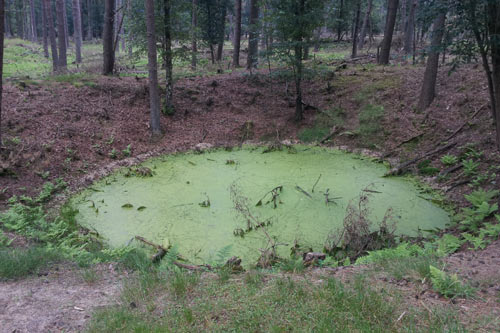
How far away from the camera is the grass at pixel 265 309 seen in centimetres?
263

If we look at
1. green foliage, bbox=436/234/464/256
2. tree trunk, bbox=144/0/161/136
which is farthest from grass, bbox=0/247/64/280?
tree trunk, bbox=144/0/161/136

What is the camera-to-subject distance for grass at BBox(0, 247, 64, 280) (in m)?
3.71

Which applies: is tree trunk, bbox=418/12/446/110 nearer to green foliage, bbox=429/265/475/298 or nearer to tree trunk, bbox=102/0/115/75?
green foliage, bbox=429/265/475/298

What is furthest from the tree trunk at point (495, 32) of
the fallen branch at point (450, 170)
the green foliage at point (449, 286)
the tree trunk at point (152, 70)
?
the tree trunk at point (152, 70)

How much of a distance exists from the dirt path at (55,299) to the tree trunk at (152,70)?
6.36 m

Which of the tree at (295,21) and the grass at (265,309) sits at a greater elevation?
the tree at (295,21)

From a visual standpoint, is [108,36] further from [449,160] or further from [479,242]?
[479,242]

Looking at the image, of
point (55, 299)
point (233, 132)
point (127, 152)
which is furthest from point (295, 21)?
point (55, 299)

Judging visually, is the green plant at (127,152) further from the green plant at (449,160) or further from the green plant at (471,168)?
the green plant at (471,168)

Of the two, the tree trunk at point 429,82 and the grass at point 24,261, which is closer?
the grass at point 24,261

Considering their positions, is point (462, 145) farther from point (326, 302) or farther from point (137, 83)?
point (137, 83)

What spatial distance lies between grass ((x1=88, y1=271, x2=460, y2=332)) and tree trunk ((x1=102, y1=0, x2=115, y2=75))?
10.7m

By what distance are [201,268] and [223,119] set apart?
767 cm

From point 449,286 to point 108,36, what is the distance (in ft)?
40.4
